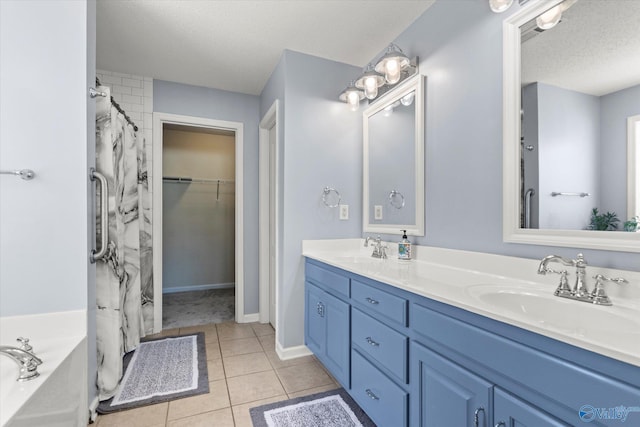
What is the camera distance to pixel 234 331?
2.90 m

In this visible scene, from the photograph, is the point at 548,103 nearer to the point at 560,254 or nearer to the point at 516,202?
the point at 516,202

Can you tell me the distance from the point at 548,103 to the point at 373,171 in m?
1.29

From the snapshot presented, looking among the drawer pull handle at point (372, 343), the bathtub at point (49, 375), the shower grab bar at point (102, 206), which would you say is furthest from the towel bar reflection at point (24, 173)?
the drawer pull handle at point (372, 343)

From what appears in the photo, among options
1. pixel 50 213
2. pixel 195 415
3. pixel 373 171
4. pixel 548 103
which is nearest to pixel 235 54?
pixel 373 171

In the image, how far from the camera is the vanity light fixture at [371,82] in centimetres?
209

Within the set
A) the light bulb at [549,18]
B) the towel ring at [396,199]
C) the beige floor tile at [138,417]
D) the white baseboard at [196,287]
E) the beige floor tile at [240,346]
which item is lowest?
the beige floor tile at [240,346]

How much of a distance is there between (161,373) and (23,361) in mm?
1198

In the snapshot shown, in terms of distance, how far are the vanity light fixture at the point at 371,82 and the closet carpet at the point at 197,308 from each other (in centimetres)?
270

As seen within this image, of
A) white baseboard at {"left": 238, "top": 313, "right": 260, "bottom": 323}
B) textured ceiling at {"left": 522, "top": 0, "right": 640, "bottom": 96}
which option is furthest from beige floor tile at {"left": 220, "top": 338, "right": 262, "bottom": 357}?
textured ceiling at {"left": 522, "top": 0, "right": 640, "bottom": 96}

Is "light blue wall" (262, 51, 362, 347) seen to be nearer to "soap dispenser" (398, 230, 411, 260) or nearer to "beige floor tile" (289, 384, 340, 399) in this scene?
"beige floor tile" (289, 384, 340, 399)

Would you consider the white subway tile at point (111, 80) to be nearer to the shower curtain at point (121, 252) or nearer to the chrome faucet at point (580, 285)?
the shower curtain at point (121, 252)

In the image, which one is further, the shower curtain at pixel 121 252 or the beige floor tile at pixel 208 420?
the shower curtain at pixel 121 252

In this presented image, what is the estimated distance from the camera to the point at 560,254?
3.86 ft

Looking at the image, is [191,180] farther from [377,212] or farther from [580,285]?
[580,285]
